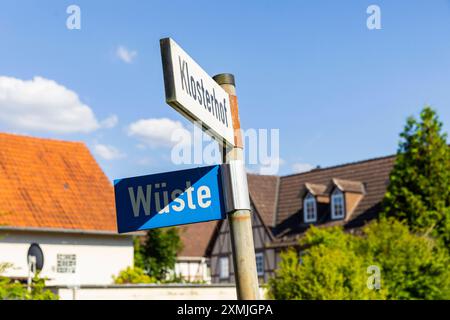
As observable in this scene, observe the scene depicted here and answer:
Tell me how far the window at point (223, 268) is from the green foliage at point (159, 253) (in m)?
4.12

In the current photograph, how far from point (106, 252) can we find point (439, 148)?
15260 millimetres

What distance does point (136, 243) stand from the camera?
156 feet

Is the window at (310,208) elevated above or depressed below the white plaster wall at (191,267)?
above

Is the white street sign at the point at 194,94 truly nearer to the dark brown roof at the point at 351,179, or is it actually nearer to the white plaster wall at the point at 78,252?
the white plaster wall at the point at 78,252

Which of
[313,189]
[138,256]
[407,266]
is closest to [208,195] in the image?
[407,266]

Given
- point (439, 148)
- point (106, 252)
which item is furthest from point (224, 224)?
point (439, 148)

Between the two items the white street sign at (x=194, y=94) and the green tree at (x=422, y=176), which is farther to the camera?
the green tree at (x=422, y=176)

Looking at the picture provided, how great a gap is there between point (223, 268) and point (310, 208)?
6587mm

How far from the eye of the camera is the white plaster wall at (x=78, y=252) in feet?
99.2

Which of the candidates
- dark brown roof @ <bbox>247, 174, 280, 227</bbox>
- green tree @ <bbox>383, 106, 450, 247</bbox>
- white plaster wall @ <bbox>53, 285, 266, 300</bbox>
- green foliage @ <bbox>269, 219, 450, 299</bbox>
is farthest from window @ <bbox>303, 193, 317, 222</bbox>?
white plaster wall @ <bbox>53, 285, 266, 300</bbox>

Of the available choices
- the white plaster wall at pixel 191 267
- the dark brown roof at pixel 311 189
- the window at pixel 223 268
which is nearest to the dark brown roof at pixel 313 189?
the dark brown roof at pixel 311 189

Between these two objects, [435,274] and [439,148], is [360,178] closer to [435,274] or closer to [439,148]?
[439,148]

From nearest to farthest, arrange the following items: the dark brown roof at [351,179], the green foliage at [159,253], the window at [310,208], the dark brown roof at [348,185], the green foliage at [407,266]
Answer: the green foliage at [407,266]
the dark brown roof at [351,179]
the dark brown roof at [348,185]
the window at [310,208]
the green foliage at [159,253]

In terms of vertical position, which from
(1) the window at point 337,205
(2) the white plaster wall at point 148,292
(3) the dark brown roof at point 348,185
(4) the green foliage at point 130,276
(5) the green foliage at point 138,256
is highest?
(3) the dark brown roof at point 348,185
